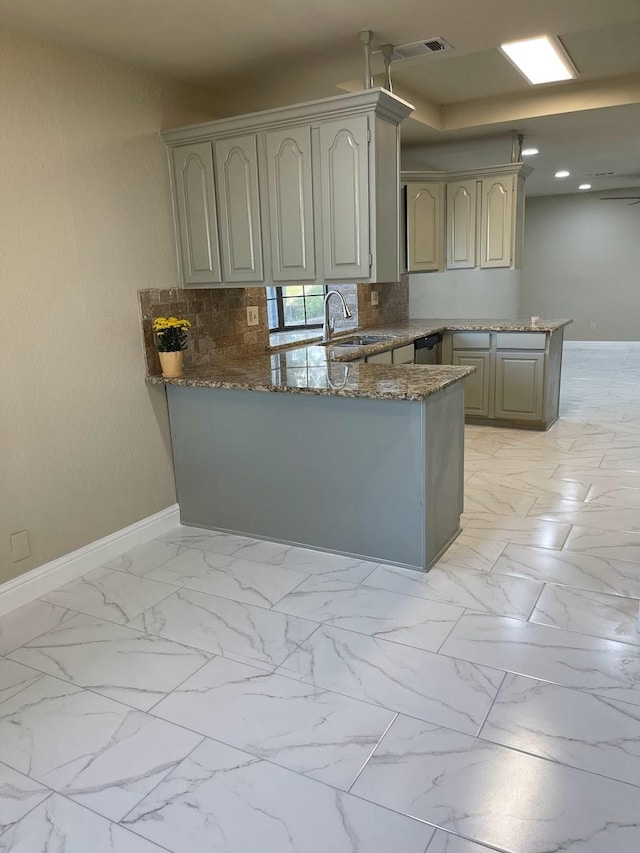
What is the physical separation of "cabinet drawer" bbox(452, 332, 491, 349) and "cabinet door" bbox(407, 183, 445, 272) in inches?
25.3

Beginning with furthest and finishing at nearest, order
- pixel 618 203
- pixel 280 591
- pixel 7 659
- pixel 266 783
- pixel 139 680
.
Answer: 1. pixel 618 203
2. pixel 280 591
3. pixel 7 659
4. pixel 139 680
5. pixel 266 783

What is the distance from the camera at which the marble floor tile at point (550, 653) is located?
6.77ft

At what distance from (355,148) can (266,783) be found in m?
2.53

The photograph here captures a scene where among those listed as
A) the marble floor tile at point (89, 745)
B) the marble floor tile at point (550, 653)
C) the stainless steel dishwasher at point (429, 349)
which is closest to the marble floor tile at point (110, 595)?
the marble floor tile at point (89, 745)

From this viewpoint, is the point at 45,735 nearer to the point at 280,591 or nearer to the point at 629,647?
the point at 280,591

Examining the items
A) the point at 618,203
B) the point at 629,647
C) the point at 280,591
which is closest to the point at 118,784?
the point at 280,591

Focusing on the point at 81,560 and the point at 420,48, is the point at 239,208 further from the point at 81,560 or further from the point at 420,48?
the point at 81,560

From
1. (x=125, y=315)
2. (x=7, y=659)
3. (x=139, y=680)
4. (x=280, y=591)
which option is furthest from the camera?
(x=125, y=315)

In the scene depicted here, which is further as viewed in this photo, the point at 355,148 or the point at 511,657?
the point at 355,148

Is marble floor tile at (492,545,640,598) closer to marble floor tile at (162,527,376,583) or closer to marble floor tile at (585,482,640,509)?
marble floor tile at (162,527,376,583)

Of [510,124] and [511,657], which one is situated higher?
[510,124]

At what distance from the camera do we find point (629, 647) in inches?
88.4

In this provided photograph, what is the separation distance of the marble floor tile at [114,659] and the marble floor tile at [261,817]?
42 cm

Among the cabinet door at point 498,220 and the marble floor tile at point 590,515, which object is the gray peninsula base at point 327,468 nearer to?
the marble floor tile at point 590,515
